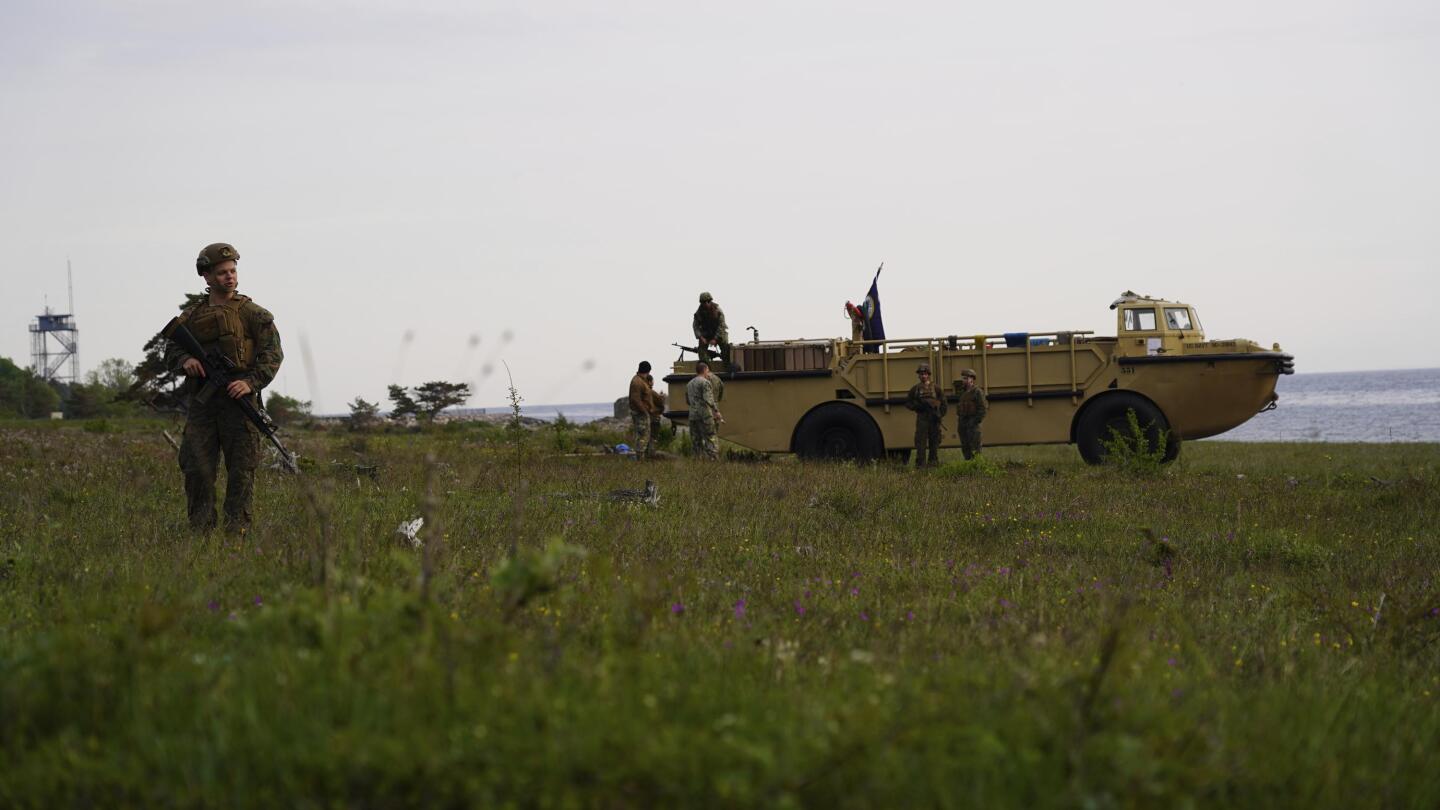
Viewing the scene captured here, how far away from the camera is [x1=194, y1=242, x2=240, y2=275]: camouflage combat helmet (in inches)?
305

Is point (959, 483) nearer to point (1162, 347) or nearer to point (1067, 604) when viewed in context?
point (1162, 347)

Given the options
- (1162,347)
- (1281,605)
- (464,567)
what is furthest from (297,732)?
(1162,347)

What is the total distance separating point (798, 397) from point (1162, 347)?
516cm

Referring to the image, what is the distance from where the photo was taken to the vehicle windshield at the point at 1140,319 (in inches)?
655

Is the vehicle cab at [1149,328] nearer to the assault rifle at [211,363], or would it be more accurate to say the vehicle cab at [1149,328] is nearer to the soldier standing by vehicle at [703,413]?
the soldier standing by vehicle at [703,413]

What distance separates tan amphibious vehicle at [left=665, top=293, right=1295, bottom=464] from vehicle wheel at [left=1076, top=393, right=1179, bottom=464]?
0.5 inches

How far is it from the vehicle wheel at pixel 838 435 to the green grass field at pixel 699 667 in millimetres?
8567

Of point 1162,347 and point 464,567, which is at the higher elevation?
point 1162,347

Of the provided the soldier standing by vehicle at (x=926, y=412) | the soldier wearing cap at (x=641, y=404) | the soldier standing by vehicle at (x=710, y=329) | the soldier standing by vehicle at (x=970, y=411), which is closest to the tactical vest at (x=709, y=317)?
the soldier standing by vehicle at (x=710, y=329)

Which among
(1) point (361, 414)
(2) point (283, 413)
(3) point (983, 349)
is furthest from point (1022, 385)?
(1) point (361, 414)

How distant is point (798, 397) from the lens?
17734 mm

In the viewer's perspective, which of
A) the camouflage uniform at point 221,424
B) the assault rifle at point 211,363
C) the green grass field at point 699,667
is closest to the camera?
the green grass field at point 699,667

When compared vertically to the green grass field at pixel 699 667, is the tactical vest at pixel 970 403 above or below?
above

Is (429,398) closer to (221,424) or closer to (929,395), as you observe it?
(221,424)
